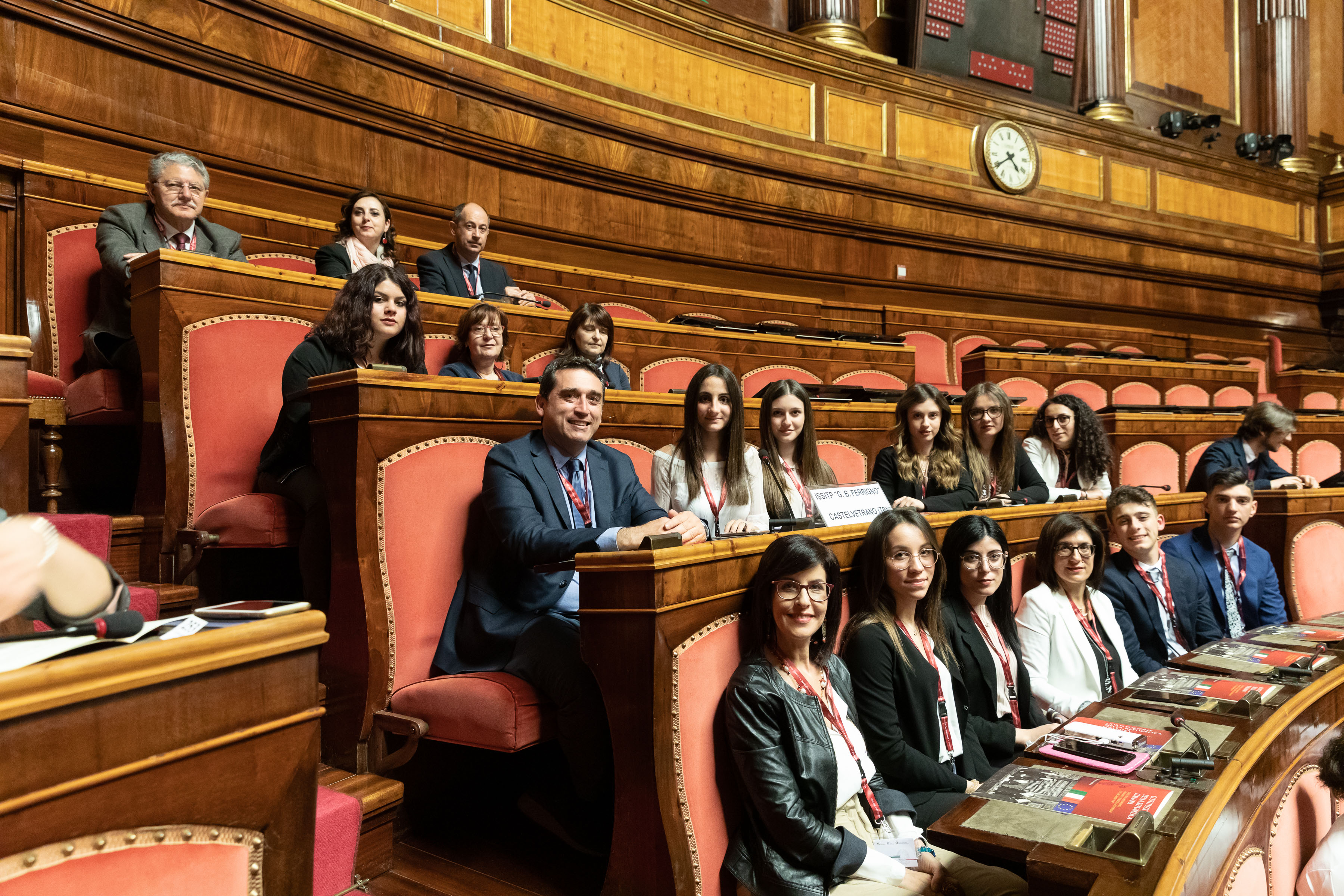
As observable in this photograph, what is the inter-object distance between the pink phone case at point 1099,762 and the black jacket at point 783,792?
0.13m

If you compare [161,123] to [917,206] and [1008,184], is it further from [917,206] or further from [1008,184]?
[1008,184]

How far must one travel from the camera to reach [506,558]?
27.5 inches

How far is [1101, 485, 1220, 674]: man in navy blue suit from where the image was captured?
970 millimetres

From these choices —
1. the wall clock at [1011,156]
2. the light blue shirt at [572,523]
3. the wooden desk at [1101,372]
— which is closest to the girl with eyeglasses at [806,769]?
the light blue shirt at [572,523]

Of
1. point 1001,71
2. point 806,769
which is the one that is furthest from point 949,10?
point 806,769

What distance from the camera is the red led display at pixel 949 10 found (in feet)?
8.39

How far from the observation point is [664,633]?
0.54m

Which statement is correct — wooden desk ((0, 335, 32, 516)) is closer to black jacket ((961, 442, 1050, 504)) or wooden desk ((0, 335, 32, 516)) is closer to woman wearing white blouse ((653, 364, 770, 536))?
woman wearing white blouse ((653, 364, 770, 536))

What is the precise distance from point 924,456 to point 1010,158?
1.84 m

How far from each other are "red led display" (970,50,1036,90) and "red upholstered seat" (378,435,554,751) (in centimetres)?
242

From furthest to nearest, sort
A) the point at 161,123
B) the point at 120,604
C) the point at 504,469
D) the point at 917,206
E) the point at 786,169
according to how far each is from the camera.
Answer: the point at 917,206, the point at 786,169, the point at 161,123, the point at 504,469, the point at 120,604

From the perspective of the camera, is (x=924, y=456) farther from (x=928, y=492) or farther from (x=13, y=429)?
(x=13, y=429)

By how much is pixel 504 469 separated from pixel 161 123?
99 cm

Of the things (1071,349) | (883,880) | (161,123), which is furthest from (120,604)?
(1071,349)
